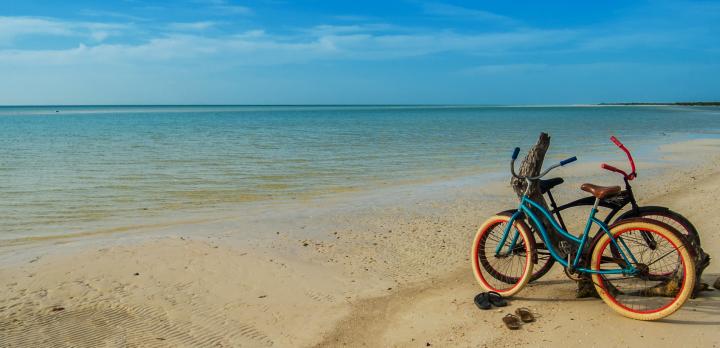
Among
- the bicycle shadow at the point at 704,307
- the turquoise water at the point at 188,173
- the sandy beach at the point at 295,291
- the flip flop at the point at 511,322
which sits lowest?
the turquoise water at the point at 188,173

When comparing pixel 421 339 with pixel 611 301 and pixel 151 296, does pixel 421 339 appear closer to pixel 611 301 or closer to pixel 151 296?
pixel 611 301

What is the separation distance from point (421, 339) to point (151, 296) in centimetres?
299

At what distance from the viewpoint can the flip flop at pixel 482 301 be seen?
192 inches

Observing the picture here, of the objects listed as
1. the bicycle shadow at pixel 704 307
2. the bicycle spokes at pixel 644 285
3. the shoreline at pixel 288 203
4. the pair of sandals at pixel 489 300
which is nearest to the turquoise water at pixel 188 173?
the shoreline at pixel 288 203

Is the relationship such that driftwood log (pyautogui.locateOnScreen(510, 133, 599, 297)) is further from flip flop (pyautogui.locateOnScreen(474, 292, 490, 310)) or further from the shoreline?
the shoreline

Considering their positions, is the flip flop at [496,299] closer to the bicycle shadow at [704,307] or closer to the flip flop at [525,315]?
the flip flop at [525,315]

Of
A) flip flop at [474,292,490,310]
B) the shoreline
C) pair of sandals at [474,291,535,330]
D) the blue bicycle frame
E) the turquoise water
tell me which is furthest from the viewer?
the turquoise water

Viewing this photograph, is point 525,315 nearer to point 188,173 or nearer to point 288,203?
point 288,203

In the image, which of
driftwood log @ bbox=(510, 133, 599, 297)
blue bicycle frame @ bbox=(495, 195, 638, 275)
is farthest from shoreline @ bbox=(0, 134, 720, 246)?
blue bicycle frame @ bbox=(495, 195, 638, 275)

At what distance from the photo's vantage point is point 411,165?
17031 millimetres

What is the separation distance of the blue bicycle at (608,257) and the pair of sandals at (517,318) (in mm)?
334

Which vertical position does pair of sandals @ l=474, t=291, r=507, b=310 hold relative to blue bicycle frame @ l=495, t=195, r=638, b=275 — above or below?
below

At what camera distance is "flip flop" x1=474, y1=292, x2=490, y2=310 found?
16.0 ft

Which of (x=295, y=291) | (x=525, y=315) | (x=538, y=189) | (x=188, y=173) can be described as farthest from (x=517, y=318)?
(x=188, y=173)
